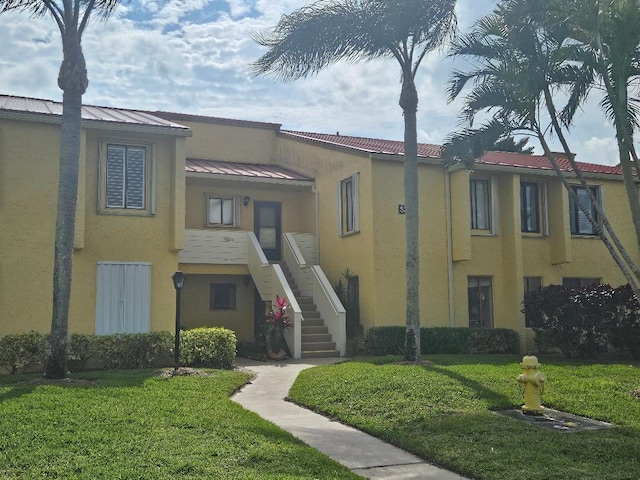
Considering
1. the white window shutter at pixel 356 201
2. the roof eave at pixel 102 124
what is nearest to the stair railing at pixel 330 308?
the white window shutter at pixel 356 201

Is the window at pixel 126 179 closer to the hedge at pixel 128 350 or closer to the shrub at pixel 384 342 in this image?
the hedge at pixel 128 350

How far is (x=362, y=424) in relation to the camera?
984 cm

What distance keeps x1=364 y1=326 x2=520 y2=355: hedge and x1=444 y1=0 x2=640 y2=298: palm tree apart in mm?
5957

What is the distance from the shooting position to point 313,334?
19.3m

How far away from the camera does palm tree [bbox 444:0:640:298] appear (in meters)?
13.5

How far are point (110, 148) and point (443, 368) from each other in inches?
379

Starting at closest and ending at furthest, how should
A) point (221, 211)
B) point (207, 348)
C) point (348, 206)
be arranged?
point (207, 348)
point (348, 206)
point (221, 211)

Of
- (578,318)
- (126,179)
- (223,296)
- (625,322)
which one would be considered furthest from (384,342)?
(126,179)

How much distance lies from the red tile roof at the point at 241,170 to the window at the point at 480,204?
538cm

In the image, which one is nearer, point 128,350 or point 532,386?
point 532,386

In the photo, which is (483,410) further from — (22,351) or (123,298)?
(123,298)

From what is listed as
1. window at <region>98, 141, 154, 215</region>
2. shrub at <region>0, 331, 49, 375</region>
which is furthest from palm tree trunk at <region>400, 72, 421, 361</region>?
shrub at <region>0, 331, 49, 375</region>

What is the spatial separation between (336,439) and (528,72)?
27.6 feet

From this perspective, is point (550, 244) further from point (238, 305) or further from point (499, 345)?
point (238, 305)
